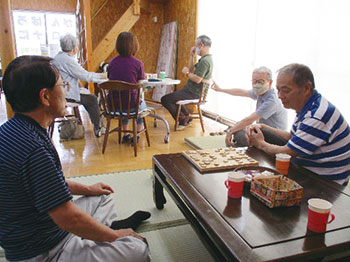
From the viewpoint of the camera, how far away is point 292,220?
1.08 metres

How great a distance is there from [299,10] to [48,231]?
2971mm

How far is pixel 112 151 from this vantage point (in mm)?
3215

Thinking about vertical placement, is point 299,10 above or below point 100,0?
below

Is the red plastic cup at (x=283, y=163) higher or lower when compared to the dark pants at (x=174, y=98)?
higher

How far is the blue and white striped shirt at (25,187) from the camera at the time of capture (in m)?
0.89

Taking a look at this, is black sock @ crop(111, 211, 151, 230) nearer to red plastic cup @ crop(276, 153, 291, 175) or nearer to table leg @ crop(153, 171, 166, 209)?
table leg @ crop(153, 171, 166, 209)

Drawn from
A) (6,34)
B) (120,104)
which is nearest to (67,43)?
(120,104)

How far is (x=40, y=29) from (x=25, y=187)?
803 centimetres

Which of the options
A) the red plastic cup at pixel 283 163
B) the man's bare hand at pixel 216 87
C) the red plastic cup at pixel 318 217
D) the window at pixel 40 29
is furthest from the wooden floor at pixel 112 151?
the window at pixel 40 29

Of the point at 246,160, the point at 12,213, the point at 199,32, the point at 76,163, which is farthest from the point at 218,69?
the point at 12,213

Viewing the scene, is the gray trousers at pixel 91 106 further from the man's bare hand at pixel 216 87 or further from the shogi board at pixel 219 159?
the shogi board at pixel 219 159

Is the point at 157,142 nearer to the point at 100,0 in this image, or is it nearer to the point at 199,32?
the point at 199,32

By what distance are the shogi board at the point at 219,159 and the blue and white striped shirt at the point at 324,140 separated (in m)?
0.29

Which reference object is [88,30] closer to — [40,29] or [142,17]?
[142,17]
